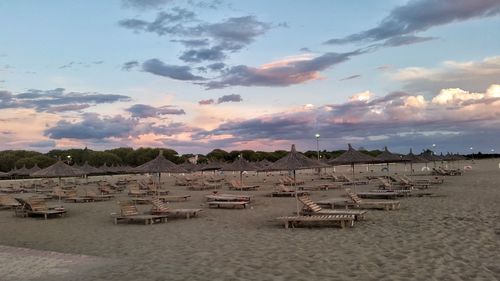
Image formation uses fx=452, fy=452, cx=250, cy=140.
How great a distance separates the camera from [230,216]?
16.3 meters

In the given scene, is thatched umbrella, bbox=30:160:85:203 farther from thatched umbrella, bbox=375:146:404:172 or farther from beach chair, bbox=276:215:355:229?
thatched umbrella, bbox=375:146:404:172

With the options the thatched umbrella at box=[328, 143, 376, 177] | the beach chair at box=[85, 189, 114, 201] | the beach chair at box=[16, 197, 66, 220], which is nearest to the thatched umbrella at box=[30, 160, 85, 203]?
the beach chair at box=[16, 197, 66, 220]

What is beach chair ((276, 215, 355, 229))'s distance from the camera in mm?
12523

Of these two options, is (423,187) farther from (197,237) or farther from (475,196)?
(197,237)

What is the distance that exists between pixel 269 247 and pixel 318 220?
3039 millimetres

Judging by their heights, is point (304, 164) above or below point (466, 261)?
above

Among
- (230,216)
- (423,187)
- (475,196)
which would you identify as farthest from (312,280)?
(423,187)

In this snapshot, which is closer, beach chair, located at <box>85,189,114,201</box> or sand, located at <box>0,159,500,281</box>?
sand, located at <box>0,159,500,281</box>

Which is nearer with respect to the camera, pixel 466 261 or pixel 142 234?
pixel 466 261

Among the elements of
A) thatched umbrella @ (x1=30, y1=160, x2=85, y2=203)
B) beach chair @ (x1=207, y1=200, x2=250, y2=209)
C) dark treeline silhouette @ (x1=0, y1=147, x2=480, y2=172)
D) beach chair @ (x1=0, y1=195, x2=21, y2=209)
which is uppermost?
dark treeline silhouette @ (x1=0, y1=147, x2=480, y2=172)

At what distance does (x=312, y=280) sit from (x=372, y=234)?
15.1ft

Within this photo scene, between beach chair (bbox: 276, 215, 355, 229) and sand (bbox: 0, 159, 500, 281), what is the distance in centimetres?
31

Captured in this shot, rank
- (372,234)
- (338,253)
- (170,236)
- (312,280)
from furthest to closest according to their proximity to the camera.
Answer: (170,236), (372,234), (338,253), (312,280)

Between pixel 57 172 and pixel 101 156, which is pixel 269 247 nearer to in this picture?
pixel 57 172
